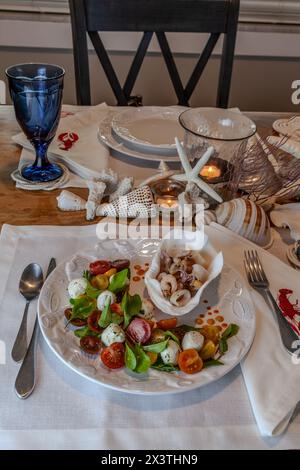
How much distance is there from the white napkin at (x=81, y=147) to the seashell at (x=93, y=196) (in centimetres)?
6

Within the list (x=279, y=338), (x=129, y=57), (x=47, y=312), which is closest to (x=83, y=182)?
(x=47, y=312)

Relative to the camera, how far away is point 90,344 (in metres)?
0.50

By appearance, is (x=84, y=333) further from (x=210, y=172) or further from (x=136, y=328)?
(x=210, y=172)

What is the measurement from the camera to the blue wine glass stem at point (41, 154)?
837 millimetres

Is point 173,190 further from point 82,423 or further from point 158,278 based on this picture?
point 82,423

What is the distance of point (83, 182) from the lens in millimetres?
851

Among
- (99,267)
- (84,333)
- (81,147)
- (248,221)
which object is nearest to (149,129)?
(81,147)

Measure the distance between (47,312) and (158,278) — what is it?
5.6 inches

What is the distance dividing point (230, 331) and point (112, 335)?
14 cm

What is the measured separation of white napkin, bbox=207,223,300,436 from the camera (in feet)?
1.52

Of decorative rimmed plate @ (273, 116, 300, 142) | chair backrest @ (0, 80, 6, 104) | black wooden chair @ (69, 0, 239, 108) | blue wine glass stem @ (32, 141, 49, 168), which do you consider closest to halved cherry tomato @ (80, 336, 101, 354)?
blue wine glass stem @ (32, 141, 49, 168)

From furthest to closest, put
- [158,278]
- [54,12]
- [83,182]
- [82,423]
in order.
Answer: [54,12] < [83,182] < [158,278] < [82,423]

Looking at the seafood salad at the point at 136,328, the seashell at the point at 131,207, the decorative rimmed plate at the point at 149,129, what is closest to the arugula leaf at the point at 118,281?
the seafood salad at the point at 136,328

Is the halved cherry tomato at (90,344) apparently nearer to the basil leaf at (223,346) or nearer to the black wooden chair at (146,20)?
the basil leaf at (223,346)
